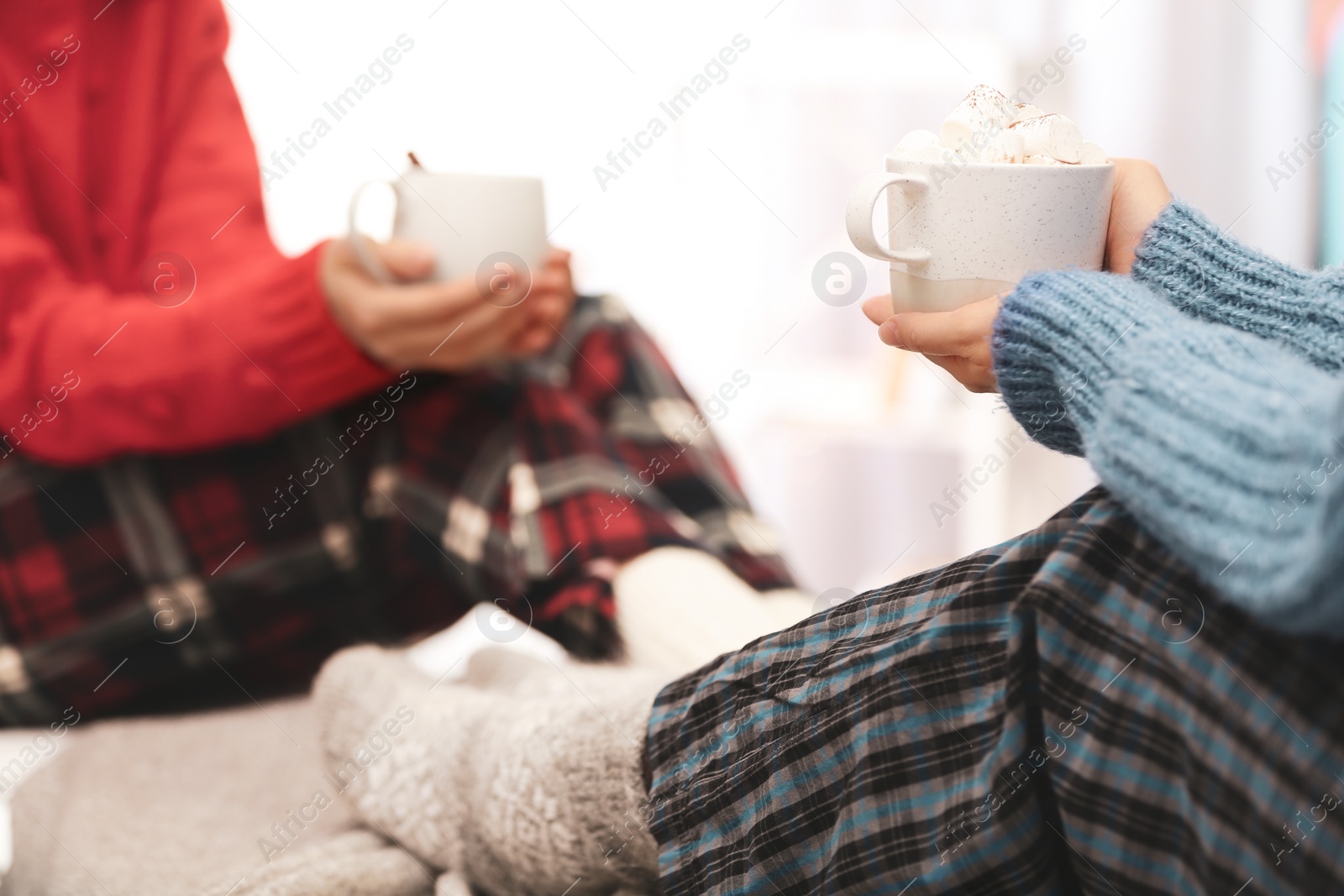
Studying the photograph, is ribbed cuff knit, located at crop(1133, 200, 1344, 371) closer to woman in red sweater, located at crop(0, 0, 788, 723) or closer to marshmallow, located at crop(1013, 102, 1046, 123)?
marshmallow, located at crop(1013, 102, 1046, 123)

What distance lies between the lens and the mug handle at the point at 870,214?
46cm

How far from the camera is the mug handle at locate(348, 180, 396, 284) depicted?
0.79 metres

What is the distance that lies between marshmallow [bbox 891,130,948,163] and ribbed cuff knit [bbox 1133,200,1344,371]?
0.10 metres

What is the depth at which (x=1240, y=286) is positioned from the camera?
18.0 inches

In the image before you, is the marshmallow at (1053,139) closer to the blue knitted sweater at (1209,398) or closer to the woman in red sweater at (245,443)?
the blue knitted sweater at (1209,398)

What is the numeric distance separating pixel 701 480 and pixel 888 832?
1.67 ft

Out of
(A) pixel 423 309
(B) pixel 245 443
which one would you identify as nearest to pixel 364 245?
(A) pixel 423 309

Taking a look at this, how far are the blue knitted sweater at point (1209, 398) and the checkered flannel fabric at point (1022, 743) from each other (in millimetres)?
34

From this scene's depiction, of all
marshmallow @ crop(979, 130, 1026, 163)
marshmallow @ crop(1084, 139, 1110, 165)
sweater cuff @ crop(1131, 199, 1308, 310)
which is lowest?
sweater cuff @ crop(1131, 199, 1308, 310)

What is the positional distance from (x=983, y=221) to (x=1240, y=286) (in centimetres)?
11

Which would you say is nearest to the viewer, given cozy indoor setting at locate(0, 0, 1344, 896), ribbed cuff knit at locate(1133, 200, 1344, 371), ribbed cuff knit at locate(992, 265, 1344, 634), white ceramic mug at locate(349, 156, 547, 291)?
ribbed cuff knit at locate(992, 265, 1344, 634)

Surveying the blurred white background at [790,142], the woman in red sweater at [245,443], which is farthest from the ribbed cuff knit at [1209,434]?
the blurred white background at [790,142]

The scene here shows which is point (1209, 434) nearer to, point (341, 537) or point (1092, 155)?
point (1092, 155)

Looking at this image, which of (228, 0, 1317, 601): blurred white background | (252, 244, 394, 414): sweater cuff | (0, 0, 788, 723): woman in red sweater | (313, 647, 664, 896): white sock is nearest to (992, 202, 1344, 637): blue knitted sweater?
(313, 647, 664, 896): white sock
